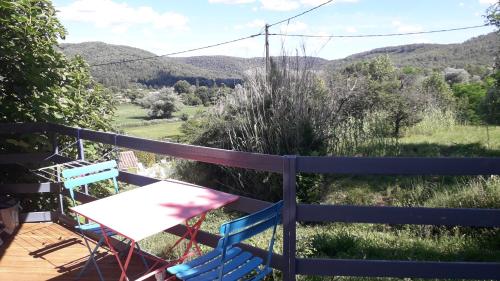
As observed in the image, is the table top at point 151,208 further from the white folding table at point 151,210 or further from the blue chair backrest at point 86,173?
the blue chair backrest at point 86,173

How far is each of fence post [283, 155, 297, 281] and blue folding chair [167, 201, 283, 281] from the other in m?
0.05

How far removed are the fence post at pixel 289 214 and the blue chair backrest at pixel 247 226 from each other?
2.1 inches

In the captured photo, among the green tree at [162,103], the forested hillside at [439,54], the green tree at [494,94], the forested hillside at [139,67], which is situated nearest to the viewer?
the green tree at [494,94]

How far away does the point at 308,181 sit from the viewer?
25.6 feet

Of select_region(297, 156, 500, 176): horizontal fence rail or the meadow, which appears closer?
select_region(297, 156, 500, 176): horizontal fence rail

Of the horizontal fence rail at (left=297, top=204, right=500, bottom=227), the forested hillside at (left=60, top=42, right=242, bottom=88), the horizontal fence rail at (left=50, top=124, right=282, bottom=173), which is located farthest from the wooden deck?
the forested hillside at (left=60, top=42, right=242, bottom=88)

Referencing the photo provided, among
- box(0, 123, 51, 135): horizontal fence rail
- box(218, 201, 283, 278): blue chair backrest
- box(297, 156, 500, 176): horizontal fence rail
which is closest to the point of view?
box(218, 201, 283, 278): blue chair backrest

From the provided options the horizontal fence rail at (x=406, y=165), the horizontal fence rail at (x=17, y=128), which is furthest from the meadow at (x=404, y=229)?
the horizontal fence rail at (x=17, y=128)

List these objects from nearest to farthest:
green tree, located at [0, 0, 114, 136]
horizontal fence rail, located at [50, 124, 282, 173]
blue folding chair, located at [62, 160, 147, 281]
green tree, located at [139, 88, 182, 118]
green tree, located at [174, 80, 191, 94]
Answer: horizontal fence rail, located at [50, 124, 282, 173], blue folding chair, located at [62, 160, 147, 281], green tree, located at [0, 0, 114, 136], green tree, located at [174, 80, 191, 94], green tree, located at [139, 88, 182, 118]

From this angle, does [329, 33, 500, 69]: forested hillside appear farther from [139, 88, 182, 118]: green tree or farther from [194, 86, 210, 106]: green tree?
[139, 88, 182, 118]: green tree

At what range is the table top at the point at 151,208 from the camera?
2.50 meters

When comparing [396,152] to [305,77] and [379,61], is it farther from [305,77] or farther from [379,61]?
[379,61]

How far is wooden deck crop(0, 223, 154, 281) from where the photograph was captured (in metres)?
3.47

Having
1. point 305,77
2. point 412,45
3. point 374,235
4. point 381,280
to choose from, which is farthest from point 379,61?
point 381,280
